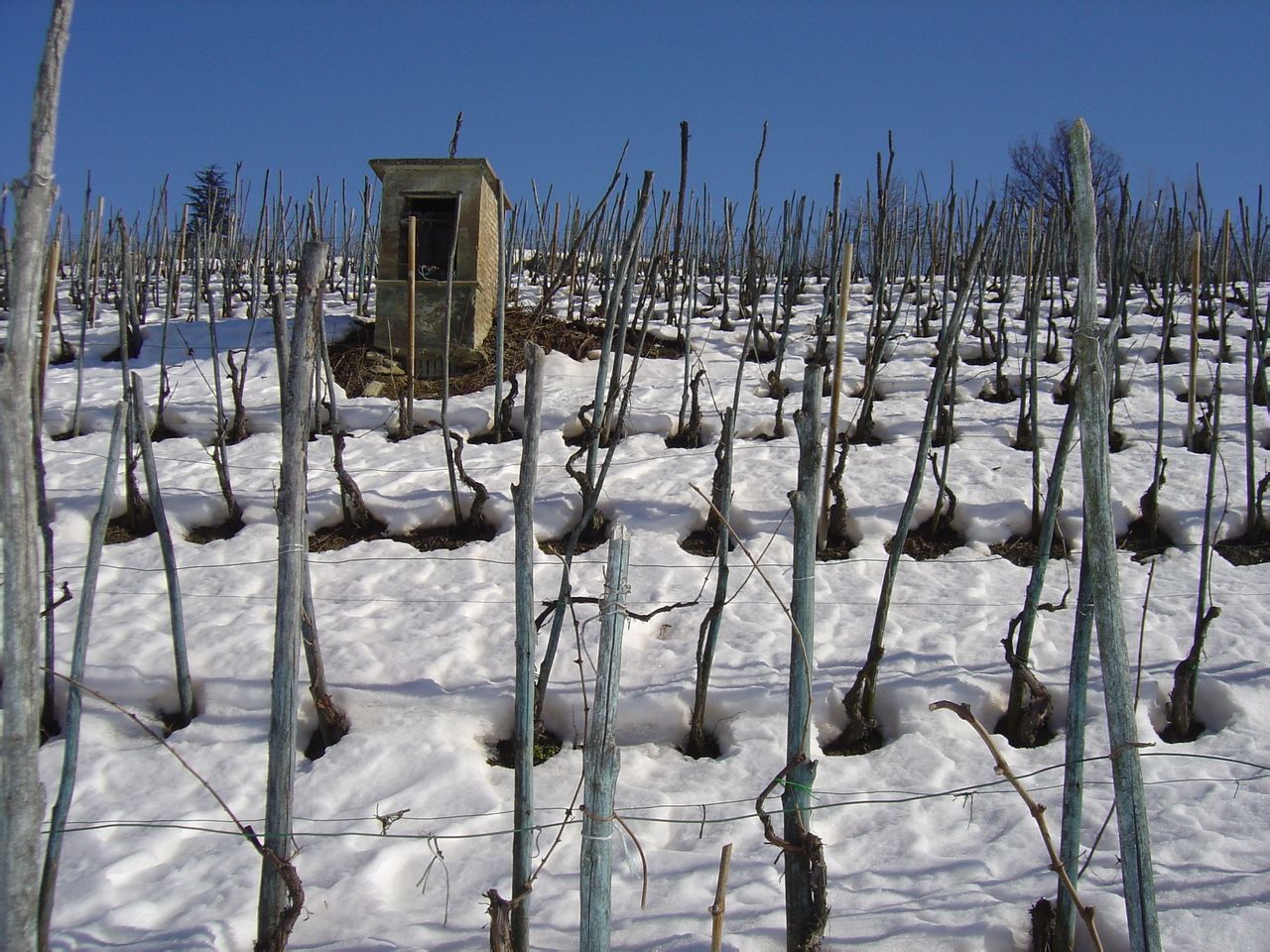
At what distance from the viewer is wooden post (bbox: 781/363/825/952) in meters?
1.12

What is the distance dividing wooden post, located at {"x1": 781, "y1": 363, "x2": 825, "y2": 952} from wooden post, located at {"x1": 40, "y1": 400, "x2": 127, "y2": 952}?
3.69 ft

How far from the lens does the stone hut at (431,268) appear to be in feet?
15.3

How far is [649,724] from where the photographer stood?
1.99 m

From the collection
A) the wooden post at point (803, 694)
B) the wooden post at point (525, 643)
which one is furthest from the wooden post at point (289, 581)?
the wooden post at point (803, 694)

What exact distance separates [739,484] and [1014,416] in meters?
1.63

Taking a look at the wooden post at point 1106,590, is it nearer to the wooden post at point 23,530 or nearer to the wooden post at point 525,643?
the wooden post at point 525,643

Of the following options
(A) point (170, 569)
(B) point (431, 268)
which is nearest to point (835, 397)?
(A) point (170, 569)

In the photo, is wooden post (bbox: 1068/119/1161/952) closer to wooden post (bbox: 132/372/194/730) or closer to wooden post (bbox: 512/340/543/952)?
wooden post (bbox: 512/340/543/952)

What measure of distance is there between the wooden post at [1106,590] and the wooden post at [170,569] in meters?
1.78

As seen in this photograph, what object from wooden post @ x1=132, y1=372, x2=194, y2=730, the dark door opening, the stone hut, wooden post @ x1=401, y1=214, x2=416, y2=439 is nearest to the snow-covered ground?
wooden post @ x1=132, y1=372, x2=194, y2=730

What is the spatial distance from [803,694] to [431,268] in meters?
4.32

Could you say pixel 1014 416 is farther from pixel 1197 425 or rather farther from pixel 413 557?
pixel 413 557

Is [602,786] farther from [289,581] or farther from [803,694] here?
[289,581]

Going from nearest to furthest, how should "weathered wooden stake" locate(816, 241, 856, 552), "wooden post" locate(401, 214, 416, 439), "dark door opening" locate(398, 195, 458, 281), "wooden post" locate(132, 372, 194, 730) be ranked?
"wooden post" locate(132, 372, 194, 730), "weathered wooden stake" locate(816, 241, 856, 552), "wooden post" locate(401, 214, 416, 439), "dark door opening" locate(398, 195, 458, 281)
